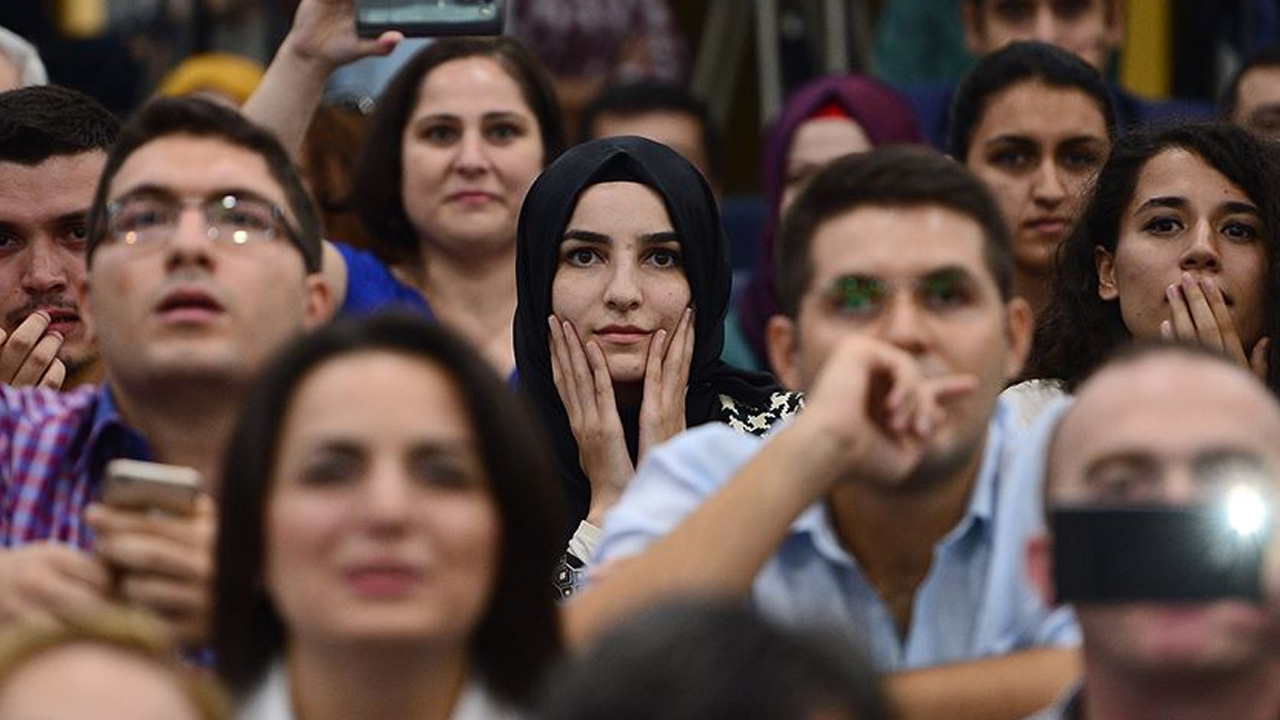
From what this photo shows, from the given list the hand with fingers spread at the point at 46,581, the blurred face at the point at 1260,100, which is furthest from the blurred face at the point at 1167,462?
the blurred face at the point at 1260,100

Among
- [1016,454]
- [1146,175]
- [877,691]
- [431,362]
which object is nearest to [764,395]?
[1146,175]

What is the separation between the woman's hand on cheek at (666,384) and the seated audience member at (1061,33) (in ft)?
6.26

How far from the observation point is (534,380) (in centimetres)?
552

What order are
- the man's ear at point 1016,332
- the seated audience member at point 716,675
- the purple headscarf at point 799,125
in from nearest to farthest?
the seated audience member at point 716,675
the man's ear at point 1016,332
the purple headscarf at point 799,125

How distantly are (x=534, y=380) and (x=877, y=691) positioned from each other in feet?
9.35

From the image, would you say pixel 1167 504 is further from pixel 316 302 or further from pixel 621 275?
pixel 621 275

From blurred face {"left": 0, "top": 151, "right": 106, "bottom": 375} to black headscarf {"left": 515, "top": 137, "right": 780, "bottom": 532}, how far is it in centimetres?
82

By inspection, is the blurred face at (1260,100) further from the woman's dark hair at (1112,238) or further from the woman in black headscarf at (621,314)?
the woman in black headscarf at (621,314)

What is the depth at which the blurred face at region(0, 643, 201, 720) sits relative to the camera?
3.11m

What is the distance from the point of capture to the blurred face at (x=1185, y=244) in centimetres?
527

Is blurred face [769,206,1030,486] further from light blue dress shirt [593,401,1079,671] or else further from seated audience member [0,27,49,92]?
seated audience member [0,27,49,92]

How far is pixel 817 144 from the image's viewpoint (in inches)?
281

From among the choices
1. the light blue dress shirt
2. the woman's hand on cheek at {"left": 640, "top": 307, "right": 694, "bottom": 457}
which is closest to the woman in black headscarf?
the woman's hand on cheek at {"left": 640, "top": 307, "right": 694, "bottom": 457}

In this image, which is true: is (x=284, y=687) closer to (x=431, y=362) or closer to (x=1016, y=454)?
(x=431, y=362)
